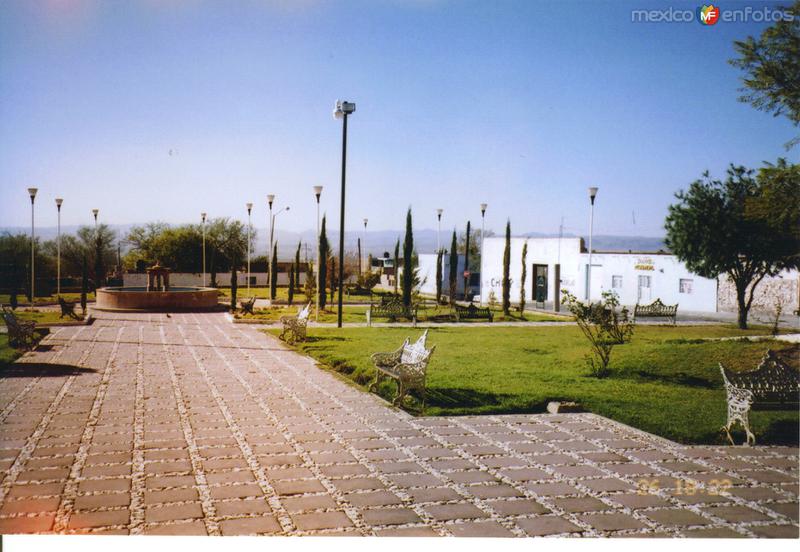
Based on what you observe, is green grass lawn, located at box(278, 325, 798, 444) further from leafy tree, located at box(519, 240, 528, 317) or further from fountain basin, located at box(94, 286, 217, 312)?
leafy tree, located at box(519, 240, 528, 317)

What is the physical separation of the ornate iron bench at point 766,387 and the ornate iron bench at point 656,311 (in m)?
12.2

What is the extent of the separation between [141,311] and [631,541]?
17.0 metres

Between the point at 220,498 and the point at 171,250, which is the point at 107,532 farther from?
the point at 171,250

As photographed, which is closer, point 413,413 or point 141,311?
point 413,413

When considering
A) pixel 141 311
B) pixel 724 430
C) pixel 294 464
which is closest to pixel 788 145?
pixel 724 430

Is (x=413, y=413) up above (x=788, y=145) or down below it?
below

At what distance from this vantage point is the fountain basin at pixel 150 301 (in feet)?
60.7

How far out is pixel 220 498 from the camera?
4.02 m

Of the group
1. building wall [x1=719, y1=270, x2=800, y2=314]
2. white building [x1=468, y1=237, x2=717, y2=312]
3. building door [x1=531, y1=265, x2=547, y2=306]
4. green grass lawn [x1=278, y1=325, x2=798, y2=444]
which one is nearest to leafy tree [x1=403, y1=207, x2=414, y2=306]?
white building [x1=468, y1=237, x2=717, y2=312]

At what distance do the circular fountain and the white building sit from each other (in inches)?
491

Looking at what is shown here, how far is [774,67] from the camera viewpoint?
6770mm

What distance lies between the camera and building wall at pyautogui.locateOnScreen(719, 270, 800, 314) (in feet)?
A: 70.2
